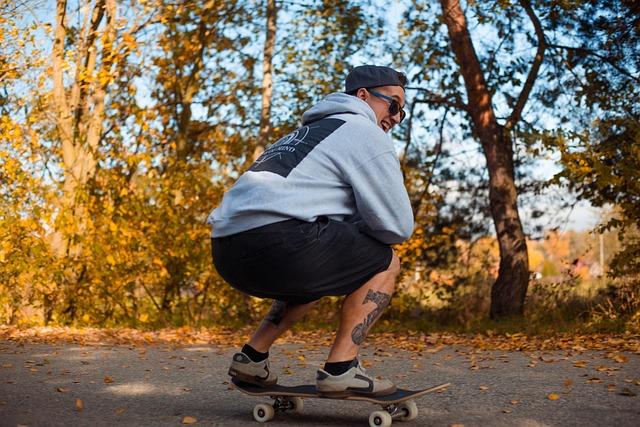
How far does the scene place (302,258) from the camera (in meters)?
3.52

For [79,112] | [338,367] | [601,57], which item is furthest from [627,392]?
[79,112]

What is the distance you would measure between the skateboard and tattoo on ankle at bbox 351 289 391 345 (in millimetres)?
276

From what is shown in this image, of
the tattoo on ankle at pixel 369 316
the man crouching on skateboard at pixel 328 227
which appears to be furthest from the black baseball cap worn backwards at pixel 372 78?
the tattoo on ankle at pixel 369 316

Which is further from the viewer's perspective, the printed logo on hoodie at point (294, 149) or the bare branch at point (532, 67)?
the bare branch at point (532, 67)

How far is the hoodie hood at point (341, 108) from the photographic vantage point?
3.88 meters

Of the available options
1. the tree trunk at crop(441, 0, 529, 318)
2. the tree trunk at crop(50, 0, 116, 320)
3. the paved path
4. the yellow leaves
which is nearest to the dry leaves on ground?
the yellow leaves

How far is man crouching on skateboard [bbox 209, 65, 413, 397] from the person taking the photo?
11.6 ft

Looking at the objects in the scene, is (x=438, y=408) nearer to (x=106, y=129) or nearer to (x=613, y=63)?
(x=613, y=63)

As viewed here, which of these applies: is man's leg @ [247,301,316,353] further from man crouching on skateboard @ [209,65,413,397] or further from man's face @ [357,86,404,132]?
man's face @ [357,86,404,132]

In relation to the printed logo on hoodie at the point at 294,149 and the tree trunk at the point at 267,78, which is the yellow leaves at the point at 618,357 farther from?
the tree trunk at the point at 267,78

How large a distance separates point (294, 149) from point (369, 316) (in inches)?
→ 34.5

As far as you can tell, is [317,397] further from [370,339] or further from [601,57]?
[601,57]

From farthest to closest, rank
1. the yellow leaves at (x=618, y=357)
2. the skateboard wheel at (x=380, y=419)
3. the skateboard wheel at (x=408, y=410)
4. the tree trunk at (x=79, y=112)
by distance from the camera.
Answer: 1. the tree trunk at (x=79, y=112)
2. the yellow leaves at (x=618, y=357)
3. the skateboard wheel at (x=408, y=410)
4. the skateboard wheel at (x=380, y=419)

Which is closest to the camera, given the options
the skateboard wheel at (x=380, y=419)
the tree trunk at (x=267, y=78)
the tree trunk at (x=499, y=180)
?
the skateboard wheel at (x=380, y=419)
